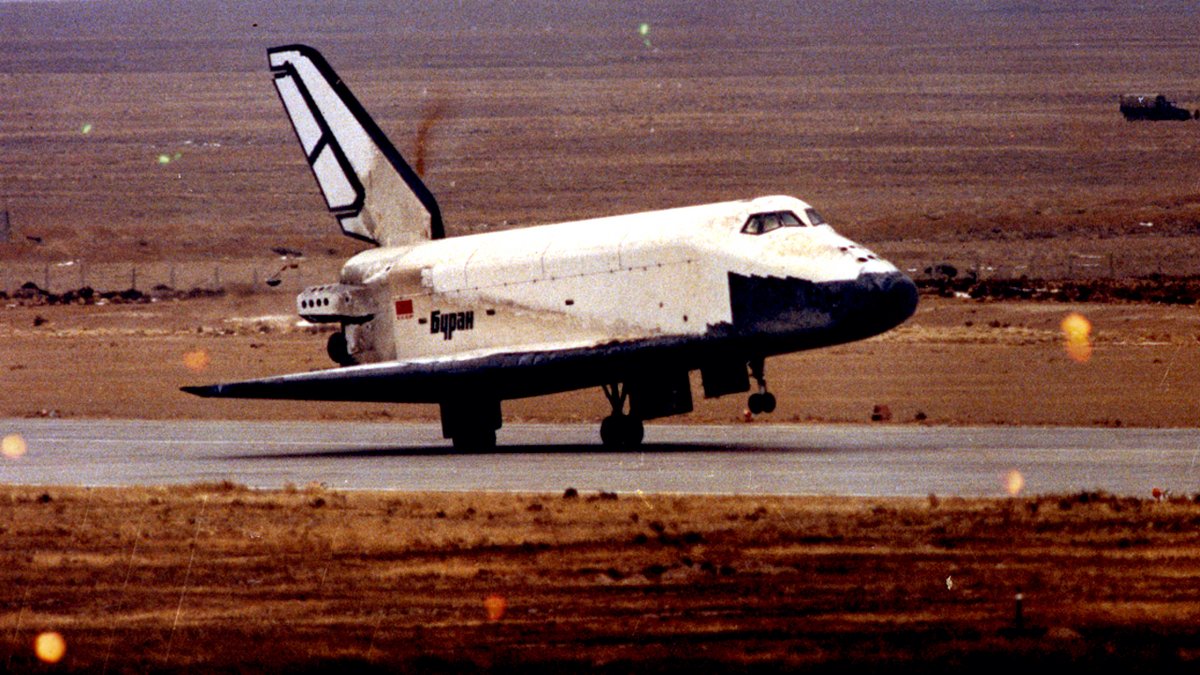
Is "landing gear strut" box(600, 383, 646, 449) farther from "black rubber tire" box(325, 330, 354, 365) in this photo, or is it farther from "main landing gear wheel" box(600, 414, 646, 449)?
"black rubber tire" box(325, 330, 354, 365)

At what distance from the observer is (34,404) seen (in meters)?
49.2

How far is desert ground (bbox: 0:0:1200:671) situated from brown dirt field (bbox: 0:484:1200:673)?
64mm

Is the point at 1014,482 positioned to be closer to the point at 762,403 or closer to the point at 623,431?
the point at 762,403

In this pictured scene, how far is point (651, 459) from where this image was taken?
33.8 m

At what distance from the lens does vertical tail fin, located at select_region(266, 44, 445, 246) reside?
39406 millimetres

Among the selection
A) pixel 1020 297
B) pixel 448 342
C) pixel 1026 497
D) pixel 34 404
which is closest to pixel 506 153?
pixel 1020 297

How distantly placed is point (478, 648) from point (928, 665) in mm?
3446

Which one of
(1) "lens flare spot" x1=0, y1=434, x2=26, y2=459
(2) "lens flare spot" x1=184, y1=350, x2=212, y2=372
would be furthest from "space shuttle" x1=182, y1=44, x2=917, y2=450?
(2) "lens flare spot" x1=184, y1=350, x2=212, y2=372

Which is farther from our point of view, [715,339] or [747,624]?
[715,339]

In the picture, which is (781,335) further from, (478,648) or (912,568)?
(478,648)

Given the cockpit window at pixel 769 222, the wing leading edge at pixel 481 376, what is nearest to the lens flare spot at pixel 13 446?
the wing leading edge at pixel 481 376

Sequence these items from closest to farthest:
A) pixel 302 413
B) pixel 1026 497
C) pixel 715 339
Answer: pixel 1026 497, pixel 715 339, pixel 302 413

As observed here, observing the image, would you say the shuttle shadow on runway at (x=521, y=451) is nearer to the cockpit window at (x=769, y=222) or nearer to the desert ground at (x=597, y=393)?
the cockpit window at (x=769, y=222)

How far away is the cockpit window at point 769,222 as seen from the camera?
112ft
